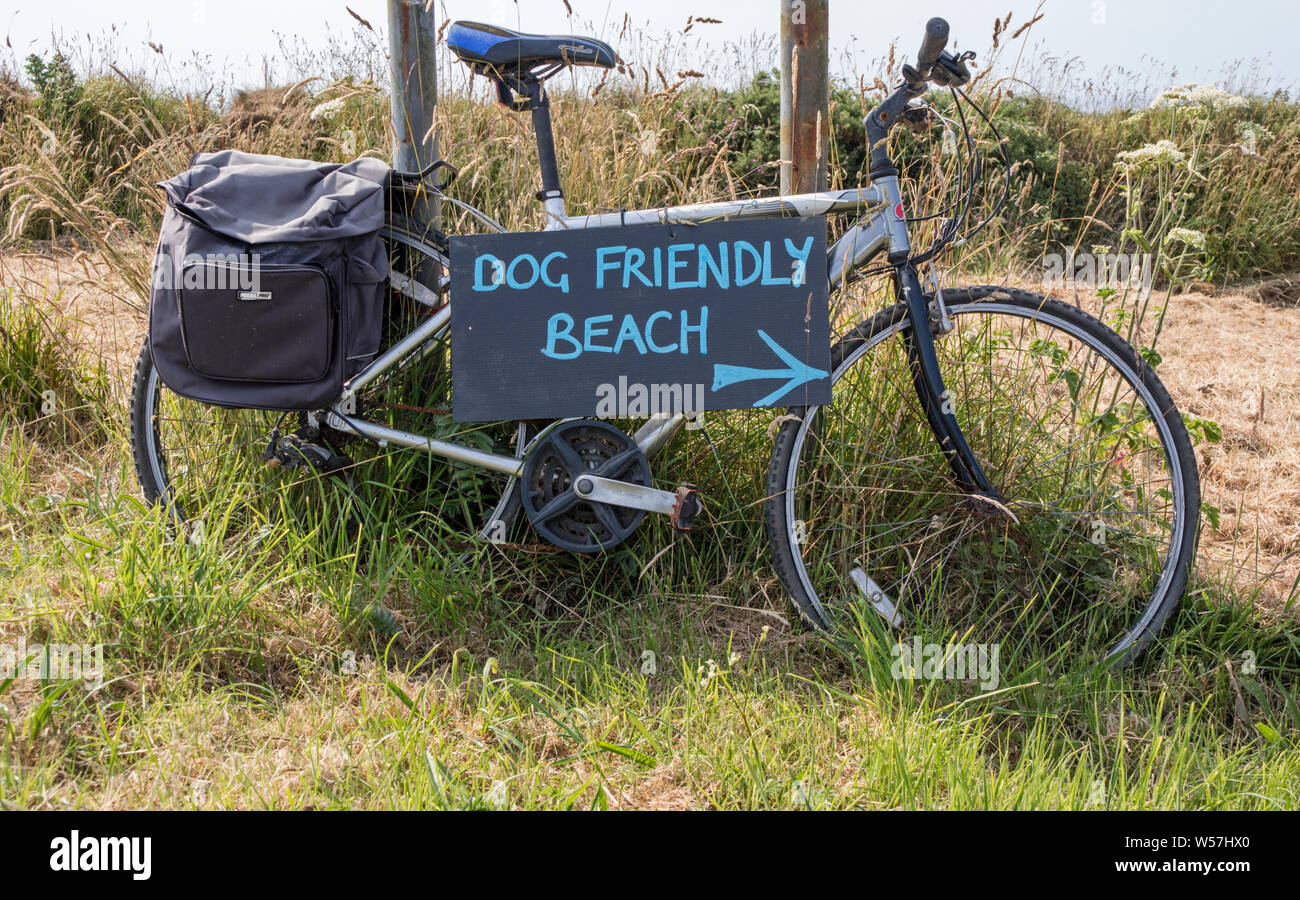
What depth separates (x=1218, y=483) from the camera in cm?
329

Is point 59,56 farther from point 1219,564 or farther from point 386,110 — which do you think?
point 1219,564

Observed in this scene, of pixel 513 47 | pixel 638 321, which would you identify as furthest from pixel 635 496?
pixel 513 47

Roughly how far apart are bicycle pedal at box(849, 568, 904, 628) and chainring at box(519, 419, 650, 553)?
1.91 ft

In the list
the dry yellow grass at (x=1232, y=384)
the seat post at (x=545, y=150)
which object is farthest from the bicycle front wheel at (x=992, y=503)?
the seat post at (x=545, y=150)

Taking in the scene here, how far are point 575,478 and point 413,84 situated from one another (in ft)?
4.51

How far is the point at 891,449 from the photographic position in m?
2.49

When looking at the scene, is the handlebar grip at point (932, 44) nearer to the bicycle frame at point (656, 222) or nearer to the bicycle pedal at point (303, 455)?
the bicycle frame at point (656, 222)

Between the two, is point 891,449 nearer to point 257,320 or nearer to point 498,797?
point 498,797

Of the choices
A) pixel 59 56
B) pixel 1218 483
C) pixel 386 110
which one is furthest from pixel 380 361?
pixel 59 56

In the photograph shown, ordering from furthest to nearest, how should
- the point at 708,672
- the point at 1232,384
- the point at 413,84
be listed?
the point at 1232,384 → the point at 413,84 → the point at 708,672

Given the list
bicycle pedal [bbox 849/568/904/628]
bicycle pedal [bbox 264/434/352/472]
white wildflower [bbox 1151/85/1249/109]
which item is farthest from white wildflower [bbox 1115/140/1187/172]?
bicycle pedal [bbox 264/434/352/472]

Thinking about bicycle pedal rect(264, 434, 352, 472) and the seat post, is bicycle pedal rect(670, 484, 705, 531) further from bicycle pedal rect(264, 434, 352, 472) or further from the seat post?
bicycle pedal rect(264, 434, 352, 472)

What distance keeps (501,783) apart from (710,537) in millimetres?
1091

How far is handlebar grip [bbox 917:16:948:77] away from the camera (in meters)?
2.15
